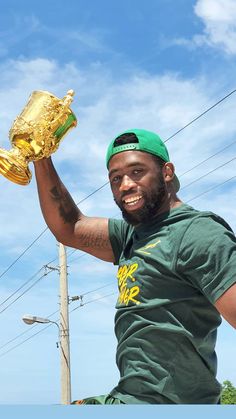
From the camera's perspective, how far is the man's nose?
2.42 m

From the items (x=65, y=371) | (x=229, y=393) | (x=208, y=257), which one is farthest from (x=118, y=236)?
(x=229, y=393)

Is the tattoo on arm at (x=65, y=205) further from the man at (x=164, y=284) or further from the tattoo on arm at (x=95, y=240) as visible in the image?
the man at (x=164, y=284)

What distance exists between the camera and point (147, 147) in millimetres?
2475

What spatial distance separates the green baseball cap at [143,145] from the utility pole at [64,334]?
38.5ft

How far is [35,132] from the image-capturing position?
8.96ft

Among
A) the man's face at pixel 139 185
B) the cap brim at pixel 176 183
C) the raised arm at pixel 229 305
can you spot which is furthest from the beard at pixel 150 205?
the raised arm at pixel 229 305

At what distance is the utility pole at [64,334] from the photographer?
13445 millimetres

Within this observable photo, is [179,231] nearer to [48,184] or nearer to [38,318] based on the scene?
[48,184]

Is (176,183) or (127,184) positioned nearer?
(127,184)

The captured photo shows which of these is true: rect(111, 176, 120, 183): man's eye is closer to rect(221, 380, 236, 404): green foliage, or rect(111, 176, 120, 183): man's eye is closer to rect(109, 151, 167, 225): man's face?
rect(109, 151, 167, 225): man's face

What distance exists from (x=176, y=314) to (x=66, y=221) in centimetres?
101

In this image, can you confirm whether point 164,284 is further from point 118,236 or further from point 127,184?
point 118,236

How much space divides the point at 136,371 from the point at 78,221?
1.10m

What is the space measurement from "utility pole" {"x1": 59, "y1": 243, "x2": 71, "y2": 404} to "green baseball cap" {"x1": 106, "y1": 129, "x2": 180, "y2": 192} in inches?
462
